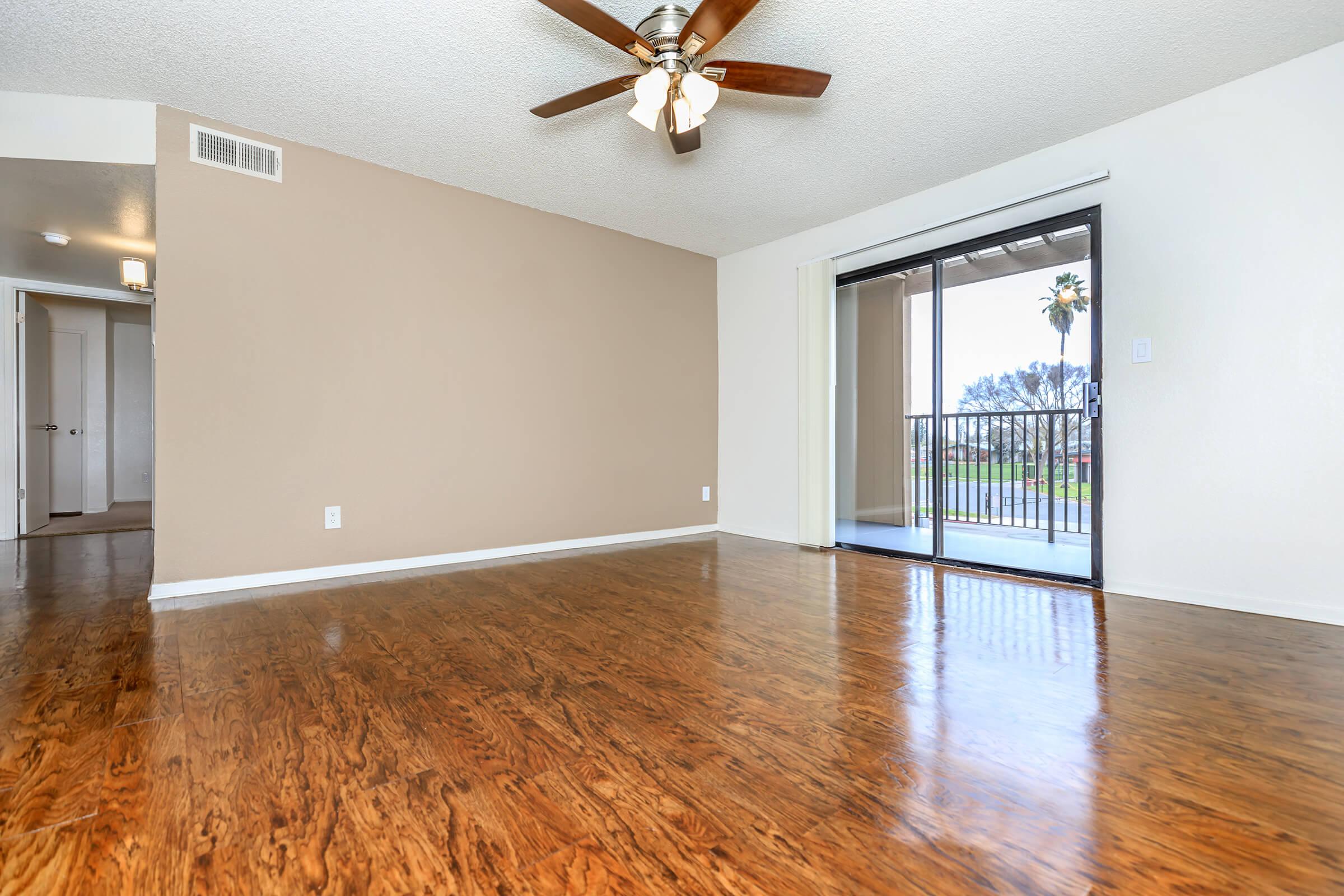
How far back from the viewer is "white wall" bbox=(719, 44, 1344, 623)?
262 cm

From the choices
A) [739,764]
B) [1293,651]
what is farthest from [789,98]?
[1293,651]

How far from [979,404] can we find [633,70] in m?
2.85

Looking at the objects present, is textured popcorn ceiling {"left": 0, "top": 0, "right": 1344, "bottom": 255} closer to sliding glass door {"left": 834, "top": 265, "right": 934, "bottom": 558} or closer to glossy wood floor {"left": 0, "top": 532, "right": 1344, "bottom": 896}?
sliding glass door {"left": 834, "top": 265, "right": 934, "bottom": 558}

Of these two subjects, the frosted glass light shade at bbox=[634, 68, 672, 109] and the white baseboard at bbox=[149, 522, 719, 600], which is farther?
the white baseboard at bbox=[149, 522, 719, 600]

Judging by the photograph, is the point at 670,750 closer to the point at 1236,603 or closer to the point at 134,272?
the point at 1236,603

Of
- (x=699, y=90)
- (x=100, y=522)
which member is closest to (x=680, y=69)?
(x=699, y=90)

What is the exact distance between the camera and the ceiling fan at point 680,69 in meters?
2.05

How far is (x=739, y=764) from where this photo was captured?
1475mm

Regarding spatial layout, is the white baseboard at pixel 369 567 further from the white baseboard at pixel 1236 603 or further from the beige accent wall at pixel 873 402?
the white baseboard at pixel 1236 603

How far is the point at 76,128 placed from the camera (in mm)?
2979

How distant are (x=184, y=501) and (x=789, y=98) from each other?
141 inches

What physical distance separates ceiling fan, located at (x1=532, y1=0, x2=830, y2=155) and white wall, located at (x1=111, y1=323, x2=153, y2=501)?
753 centimetres

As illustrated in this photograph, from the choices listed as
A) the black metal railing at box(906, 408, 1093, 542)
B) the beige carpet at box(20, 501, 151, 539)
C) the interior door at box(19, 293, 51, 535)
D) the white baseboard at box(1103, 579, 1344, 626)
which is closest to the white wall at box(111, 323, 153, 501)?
the beige carpet at box(20, 501, 151, 539)

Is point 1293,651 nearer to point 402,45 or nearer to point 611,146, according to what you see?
point 611,146
